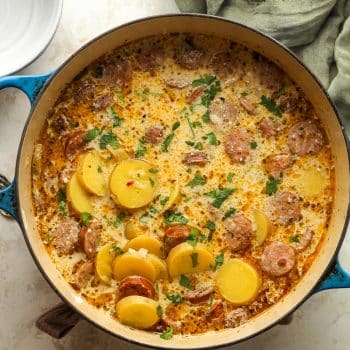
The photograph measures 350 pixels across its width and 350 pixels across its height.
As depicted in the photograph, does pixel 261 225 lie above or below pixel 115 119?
below

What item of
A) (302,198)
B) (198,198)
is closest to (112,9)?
(198,198)

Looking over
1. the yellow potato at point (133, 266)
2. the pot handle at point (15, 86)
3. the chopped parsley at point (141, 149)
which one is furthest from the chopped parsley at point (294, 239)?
the pot handle at point (15, 86)

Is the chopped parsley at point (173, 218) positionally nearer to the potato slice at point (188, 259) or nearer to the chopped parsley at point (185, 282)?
the potato slice at point (188, 259)

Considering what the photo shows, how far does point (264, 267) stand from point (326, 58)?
0.77 metres

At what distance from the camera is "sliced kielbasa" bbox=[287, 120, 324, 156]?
2.76m

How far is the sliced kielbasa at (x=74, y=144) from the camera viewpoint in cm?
272

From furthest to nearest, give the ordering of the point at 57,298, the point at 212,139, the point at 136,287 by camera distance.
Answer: the point at 57,298, the point at 212,139, the point at 136,287

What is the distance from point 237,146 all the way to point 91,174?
0.50m

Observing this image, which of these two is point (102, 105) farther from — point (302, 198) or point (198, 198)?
point (302, 198)

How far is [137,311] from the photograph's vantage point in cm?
265

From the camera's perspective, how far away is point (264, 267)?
273cm

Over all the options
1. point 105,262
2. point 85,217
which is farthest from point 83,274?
point 85,217

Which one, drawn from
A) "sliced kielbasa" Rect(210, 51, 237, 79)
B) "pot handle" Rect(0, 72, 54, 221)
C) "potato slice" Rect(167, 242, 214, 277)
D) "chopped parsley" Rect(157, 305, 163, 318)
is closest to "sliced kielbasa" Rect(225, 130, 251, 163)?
"sliced kielbasa" Rect(210, 51, 237, 79)

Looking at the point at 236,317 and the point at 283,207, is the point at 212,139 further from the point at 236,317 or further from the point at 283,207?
the point at 236,317
